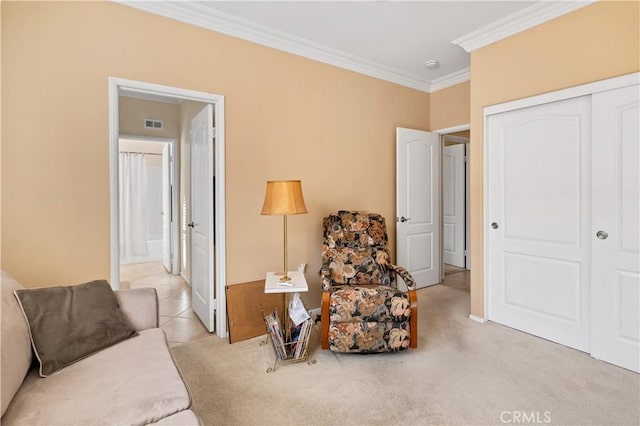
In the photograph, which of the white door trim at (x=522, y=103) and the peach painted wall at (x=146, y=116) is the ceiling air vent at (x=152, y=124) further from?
the white door trim at (x=522, y=103)

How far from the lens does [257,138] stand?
2959 mm

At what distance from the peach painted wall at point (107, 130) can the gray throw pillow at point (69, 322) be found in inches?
26.7

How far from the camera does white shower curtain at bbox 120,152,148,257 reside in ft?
19.8

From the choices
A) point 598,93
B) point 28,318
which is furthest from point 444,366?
point 28,318

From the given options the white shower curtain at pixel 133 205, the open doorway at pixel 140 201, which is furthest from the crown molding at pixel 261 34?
the white shower curtain at pixel 133 205

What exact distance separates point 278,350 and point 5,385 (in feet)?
4.95

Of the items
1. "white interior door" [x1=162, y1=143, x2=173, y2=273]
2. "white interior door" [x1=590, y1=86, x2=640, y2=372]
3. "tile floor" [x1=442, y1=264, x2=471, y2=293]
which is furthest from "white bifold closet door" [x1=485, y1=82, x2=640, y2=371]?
"white interior door" [x1=162, y1=143, x2=173, y2=273]

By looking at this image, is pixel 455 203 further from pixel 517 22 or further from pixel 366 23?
pixel 366 23

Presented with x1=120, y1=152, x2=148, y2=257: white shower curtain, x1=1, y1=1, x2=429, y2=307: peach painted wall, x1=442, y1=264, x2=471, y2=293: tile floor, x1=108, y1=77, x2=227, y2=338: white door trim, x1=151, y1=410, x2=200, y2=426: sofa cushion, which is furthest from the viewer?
x1=120, y1=152, x2=148, y2=257: white shower curtain

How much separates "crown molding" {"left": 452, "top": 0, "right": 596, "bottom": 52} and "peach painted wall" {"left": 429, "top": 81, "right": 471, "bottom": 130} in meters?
0.88

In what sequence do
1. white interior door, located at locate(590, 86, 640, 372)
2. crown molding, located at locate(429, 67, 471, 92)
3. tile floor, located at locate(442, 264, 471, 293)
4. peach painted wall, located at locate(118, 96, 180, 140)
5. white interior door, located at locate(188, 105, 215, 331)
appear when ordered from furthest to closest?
tile floor, located at locate(442, 264, 471, 293), peach painted wall, located at locate(118, 96, 180, 140), crown molding, located at locate(429, 67, 471, 92), white interior door, located at locate(188, 105, 215, 331), white interior door, located at locate(590, 86, 640, 372)

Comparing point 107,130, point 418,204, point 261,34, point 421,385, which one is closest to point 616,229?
point 421,385

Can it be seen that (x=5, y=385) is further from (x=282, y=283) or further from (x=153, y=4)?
(x=153, y=4)

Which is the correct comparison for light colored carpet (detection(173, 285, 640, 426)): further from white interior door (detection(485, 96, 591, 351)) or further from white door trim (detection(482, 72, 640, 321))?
white door trim (detection(482, 72, 640, 321))
